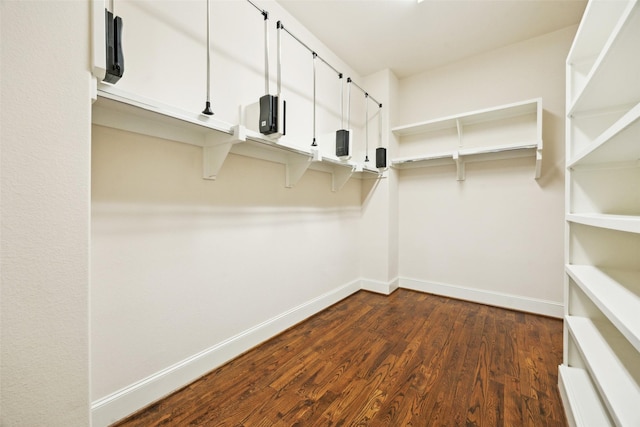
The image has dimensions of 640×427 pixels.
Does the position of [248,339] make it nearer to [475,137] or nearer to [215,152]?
[215,152]

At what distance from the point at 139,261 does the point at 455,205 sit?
9.73ft

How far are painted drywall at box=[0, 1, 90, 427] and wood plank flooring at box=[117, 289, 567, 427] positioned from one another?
73 centimetres

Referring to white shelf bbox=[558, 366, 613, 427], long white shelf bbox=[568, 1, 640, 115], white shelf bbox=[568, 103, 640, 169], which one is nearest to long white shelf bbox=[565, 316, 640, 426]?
white shelf bbox=[558, 366, 613, 427]

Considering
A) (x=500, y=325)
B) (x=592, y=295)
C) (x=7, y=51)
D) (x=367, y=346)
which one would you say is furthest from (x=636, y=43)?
(x=500, y=325)

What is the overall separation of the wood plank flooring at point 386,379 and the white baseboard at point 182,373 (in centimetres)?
5

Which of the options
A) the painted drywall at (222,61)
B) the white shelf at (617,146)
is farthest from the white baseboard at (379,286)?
the white shelf at (617,146)

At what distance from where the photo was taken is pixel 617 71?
3.35ft

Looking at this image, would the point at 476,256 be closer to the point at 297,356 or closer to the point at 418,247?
the point at 418,247

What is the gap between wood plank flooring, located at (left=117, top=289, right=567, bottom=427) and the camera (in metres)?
1.29

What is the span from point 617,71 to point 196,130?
1.93 m

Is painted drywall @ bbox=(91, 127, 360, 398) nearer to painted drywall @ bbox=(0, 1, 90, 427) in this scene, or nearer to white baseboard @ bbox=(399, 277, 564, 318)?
painted drywall @ bbox=(0, 1, 90, 427)

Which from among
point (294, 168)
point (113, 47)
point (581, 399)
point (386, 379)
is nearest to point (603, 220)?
point (581, 399)

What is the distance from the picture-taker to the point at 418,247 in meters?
3.18

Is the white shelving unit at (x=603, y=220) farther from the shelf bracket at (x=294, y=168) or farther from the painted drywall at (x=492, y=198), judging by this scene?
the shelf bracket at (x=294, y=168)
